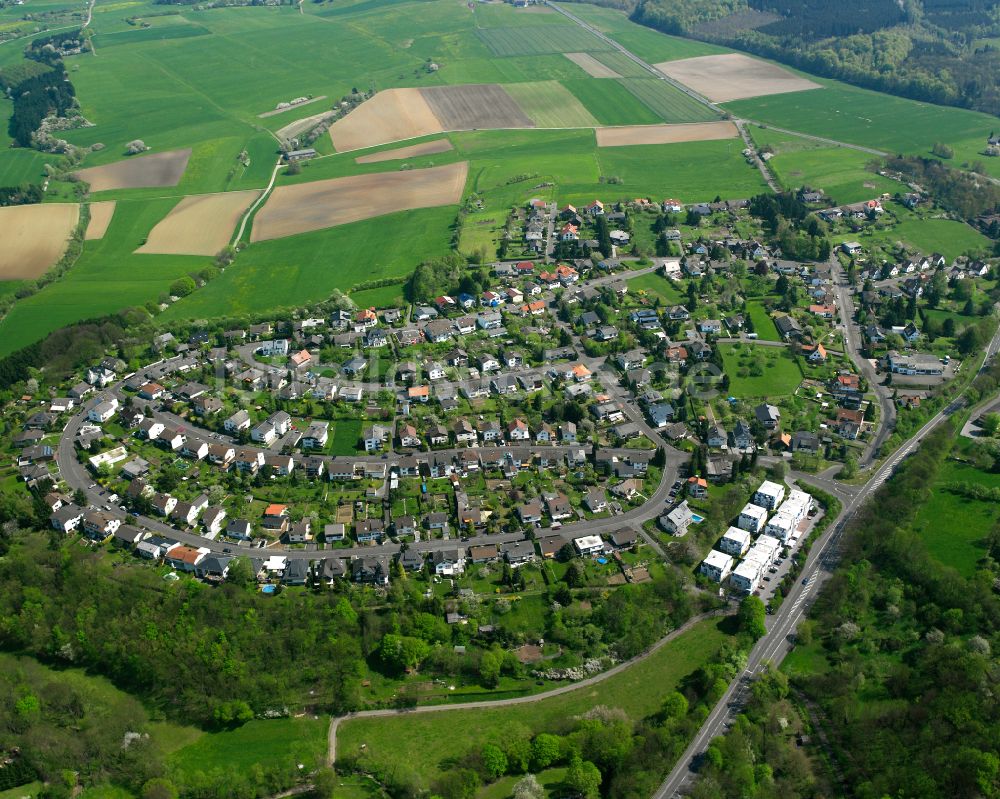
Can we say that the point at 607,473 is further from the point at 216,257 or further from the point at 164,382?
the point at 216,257

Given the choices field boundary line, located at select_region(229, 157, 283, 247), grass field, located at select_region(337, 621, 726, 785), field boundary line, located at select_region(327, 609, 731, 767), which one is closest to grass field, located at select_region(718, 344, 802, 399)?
grass field, located at select_region(337, 621, 726, 785)

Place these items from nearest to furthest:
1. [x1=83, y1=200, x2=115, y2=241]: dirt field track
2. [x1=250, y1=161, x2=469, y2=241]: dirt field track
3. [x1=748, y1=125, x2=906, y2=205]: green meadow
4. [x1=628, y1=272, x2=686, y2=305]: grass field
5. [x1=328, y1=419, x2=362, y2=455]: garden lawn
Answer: [x1=328, y1=419, x2=362, y2=455]: garden lawn, [x1=628, y1=272, x2=686, y2=305]: grass field, [x1=83, y1=200, x2=115, y2=241]: dirt field track, [x1=250, y1=161, x2=469, y2=241]: dirt field track, [x1=748, y1=125, x2=906, y2=205]: green meadow

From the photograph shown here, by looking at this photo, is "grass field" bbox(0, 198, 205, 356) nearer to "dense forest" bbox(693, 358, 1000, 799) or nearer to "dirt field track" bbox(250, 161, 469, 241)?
"dirt field track" bbox(250, 161, 469, 241)

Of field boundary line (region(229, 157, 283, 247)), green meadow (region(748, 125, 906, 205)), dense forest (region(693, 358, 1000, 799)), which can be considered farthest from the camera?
green meadow (region(748, 125, 906, 205))

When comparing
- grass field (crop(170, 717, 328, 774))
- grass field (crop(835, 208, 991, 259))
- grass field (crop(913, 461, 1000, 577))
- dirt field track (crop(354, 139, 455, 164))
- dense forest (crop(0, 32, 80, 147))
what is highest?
dense forest (crop(0, 32, 80, 147))

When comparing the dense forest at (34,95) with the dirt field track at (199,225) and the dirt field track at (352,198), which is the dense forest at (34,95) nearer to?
the dirt field track at (199,225)
